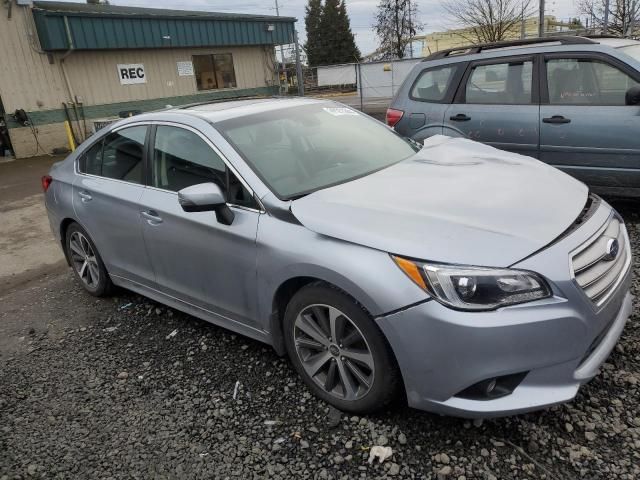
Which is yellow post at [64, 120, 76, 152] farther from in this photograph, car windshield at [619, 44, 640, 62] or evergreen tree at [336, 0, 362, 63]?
evergreen tree at [336, 0, 362, 63]

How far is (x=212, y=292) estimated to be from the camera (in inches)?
124

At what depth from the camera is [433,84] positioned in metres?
6.00

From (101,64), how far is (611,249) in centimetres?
1526

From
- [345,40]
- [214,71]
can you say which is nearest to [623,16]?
[214,71]

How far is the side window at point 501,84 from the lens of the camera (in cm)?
531

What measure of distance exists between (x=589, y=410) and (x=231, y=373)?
197 cm

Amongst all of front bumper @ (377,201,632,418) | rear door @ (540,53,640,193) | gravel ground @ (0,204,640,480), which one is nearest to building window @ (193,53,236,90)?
rear door @ (540,53,640,193)

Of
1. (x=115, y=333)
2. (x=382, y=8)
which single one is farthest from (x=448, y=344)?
(x=382, y=8)

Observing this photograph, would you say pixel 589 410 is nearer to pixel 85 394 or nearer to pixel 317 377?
pixel 317 377

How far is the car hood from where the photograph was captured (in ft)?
7.24

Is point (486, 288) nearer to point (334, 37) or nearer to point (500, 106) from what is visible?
point (500, 106)

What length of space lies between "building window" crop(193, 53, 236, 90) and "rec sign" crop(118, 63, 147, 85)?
6.71 feet

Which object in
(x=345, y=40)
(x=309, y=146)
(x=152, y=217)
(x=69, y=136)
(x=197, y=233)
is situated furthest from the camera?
(x=345, y=40)

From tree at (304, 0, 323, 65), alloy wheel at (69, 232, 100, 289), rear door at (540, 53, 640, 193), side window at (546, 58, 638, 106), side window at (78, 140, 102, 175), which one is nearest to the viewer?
side window at (78, 140, 102, 175)
